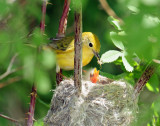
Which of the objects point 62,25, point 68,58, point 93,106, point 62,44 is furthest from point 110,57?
point 62,44

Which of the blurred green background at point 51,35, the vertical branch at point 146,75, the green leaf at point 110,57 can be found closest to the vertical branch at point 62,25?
the blurred green background at point 51,35

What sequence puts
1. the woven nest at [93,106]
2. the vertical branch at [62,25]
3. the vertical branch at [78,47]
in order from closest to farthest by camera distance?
the vertical branch at [78,47] → the woven nest at [93,106] → the vertical branch at [62,25]

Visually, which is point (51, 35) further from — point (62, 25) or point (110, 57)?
point (110, 57)

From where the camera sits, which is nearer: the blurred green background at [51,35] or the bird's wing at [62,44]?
the blurred green background at [51,35]

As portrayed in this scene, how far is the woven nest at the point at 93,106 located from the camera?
3030 millimetres

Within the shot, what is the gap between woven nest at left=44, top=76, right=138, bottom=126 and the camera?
9.94ft

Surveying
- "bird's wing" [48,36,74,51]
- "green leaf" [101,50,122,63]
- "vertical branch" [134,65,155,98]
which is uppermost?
"green leaf" [101,50,122,63]

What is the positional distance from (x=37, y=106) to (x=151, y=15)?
10.7 feet

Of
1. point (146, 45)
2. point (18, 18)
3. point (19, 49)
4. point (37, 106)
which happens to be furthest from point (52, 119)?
point (146, 45)

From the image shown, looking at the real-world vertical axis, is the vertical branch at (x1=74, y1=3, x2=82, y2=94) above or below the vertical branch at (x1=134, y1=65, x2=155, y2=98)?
above

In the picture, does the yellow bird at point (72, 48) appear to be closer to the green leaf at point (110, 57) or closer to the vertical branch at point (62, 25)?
the vertical branch at point (62, 25)

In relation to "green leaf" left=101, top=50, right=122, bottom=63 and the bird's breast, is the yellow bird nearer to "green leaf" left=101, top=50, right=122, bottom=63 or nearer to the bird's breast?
the bird's breast

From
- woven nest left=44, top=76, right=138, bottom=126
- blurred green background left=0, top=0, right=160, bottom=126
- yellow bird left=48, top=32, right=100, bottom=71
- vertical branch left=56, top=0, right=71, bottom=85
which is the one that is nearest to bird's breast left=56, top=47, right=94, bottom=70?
yellow bird left=48, top=32, right=100, bottom=71

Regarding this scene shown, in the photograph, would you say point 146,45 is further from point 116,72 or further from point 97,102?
point 116,72
